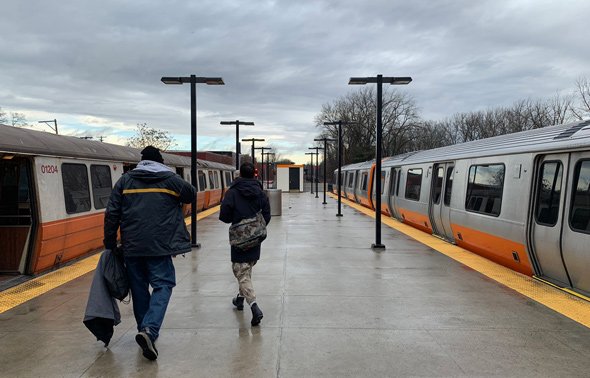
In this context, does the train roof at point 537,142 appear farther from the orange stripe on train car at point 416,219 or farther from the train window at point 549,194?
the orange stripe on train car at point 416,219

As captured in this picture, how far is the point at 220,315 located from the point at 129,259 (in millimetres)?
1512

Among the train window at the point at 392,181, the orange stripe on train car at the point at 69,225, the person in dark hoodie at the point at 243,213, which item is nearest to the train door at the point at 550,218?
the person in dark hoodie at the point at 243,213

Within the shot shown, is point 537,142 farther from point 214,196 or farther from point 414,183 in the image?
point 214,196

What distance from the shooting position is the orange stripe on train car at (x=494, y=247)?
7164 mm

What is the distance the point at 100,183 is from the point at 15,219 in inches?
90.7

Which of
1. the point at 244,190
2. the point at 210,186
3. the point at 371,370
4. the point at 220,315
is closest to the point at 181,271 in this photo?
the point at 220,315

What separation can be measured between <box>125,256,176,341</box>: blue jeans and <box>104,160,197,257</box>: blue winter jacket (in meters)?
0.15

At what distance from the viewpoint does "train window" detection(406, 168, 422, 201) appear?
13623 millimetres

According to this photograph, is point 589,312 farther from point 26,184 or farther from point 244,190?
point 26,184

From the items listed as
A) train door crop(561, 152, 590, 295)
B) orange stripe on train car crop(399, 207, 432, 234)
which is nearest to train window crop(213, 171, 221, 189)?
orange stripe on train car crop(399, 207, 432, 234)

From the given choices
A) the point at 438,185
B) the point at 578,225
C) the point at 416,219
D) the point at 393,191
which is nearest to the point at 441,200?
the point at 438,185

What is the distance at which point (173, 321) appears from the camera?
494 centimetres

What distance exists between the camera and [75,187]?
8.16 metres

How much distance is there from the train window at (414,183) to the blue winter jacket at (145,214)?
34.3ft
